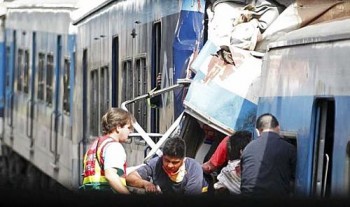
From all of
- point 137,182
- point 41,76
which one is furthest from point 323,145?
point 41,76

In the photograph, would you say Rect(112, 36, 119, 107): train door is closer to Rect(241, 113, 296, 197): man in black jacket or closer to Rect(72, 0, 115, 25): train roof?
Rect(72, 0, 115, 25): train roof

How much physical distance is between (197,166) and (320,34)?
176cm

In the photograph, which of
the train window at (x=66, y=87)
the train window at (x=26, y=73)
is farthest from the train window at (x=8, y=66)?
the train window at (x=66, y=87)

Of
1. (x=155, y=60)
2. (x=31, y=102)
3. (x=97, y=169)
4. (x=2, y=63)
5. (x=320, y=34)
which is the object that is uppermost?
(x=320, y=34)

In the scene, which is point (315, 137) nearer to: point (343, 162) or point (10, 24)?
point (343, 162)

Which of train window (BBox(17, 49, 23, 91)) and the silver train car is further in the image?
train window (BBox(17, 49, 23, 91))

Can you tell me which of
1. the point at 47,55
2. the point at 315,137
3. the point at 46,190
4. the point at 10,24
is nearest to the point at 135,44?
the point at 315,137

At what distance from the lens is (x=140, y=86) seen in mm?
13344

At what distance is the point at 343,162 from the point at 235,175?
7.28ft

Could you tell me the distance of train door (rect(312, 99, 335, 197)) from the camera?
258 inches

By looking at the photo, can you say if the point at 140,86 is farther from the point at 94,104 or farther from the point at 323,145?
the point at 323,145

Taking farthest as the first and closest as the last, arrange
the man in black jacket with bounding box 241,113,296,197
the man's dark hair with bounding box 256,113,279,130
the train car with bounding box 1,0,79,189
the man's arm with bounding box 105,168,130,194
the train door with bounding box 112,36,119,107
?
the train car with bounding box 1,0,79,189
the train door with bounding box 112,36,119,107
the man's arm with bounding box 105,168,130,194
the man's dark hair with bounding box 256,113,279,130
the man in black jacket with bounding box 241,113,296,197

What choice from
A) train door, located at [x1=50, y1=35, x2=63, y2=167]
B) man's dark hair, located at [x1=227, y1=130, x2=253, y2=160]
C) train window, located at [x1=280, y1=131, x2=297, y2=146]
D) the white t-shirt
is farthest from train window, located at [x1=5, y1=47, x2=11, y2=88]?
train window, located at [x1=280, y1=131, x2=297, y2=146]

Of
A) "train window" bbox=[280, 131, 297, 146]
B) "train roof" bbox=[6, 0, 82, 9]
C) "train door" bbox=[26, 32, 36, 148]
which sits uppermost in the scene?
"train roof" bbox=[6, 0, 82, 9]
